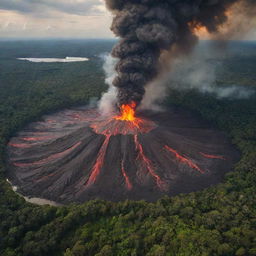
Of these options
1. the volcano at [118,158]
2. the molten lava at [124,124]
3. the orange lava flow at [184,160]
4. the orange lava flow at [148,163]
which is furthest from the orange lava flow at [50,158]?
the orange lava flow at [184,160]

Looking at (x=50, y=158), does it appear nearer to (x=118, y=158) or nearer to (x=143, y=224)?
(x=118, y=158)

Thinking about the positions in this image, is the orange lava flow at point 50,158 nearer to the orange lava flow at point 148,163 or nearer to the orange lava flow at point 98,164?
the orange lava flow at point 98,164

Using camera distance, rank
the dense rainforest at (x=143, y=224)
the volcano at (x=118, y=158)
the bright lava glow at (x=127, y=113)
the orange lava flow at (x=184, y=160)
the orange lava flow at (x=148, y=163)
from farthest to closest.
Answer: the bright lava glow at (x=127, y=113) < the orange lava flow at (x=184, y=160) < the orange lava flow at (x=148, y=163) < the volcano at (x=118, y=158) < the dense rainforest at (x=143, y=224)

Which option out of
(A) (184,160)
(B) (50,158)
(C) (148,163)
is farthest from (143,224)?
(B) (50,158)

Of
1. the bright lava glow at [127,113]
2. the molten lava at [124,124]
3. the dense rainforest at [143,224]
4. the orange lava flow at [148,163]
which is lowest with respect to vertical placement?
the dense rainforest at [143,224]

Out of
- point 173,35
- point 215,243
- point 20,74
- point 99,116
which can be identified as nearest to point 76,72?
point 20,74

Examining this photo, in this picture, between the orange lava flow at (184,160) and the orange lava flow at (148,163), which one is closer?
the orange lava flow at (148,163)

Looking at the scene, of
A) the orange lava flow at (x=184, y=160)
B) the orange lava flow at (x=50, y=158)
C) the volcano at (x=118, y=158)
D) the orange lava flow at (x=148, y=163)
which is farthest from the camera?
the orange lava flow at (x=50, y=158)

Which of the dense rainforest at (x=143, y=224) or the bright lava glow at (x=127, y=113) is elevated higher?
the bright lava glow at (x=127, y=113)
